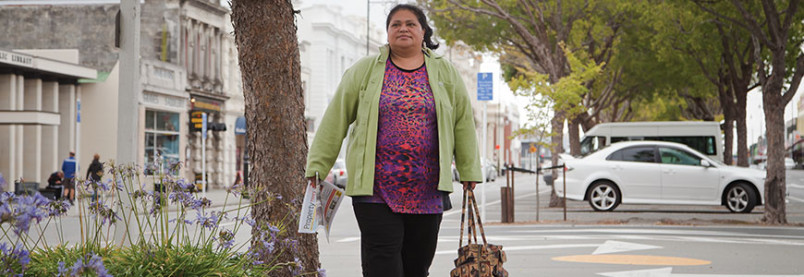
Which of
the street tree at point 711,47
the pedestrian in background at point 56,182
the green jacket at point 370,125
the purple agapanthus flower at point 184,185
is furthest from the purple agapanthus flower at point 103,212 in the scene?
the pedestrian in background at point 56,182

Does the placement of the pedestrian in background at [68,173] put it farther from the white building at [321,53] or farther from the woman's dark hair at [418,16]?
the white building at [321,53]

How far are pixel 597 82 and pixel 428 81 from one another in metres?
37.8

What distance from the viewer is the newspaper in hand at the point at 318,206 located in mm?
5090

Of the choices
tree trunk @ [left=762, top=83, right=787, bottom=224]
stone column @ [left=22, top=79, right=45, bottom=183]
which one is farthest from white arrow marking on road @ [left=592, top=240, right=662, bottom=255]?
stone column @ [left=22, top=79, right=45, bottom=183]

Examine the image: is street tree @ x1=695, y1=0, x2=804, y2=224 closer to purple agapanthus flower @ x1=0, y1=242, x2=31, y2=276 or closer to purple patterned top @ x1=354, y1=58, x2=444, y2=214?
purple patterned top @ x1=354, y1=58, x2=444, y2=214

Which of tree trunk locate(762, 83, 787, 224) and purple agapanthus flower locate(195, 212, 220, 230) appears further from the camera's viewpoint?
tree trunk locate(762, 83, 787, 224)

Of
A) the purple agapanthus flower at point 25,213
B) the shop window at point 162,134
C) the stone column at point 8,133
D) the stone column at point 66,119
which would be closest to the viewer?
the purple agapanthus flower at point 25,213

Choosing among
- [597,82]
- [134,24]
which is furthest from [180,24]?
[134,24]

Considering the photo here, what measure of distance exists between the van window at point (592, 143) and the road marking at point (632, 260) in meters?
22.5

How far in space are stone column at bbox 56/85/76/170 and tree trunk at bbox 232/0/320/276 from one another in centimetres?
3022

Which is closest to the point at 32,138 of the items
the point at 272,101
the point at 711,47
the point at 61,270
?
the point at 711,47

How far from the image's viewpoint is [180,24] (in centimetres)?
4169

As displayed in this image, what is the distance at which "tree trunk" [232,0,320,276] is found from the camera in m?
6.00

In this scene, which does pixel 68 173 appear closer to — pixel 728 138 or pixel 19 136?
pixel 19 136
